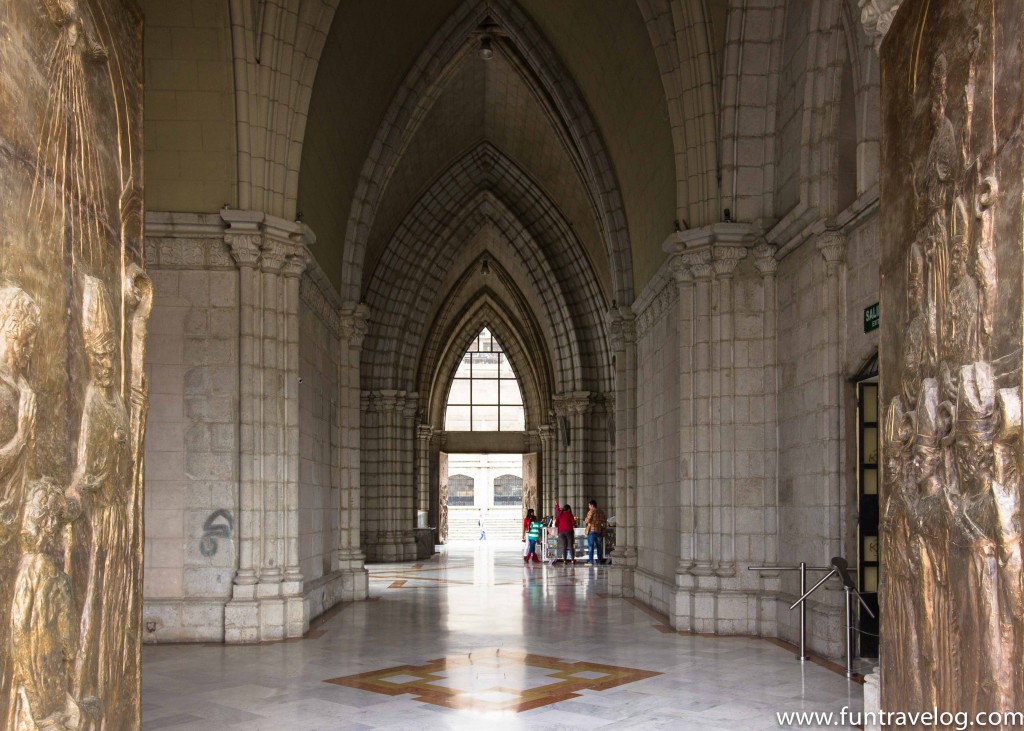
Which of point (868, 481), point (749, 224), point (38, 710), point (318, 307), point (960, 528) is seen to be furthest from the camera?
point (318, 307)

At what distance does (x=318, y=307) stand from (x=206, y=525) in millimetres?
4253

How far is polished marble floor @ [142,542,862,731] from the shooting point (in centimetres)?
727

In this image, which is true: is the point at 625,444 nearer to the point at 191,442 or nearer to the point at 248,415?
the point at 248,415

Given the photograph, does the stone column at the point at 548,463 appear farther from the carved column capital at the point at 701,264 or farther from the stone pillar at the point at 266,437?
the stone pillar at the point at 266,437

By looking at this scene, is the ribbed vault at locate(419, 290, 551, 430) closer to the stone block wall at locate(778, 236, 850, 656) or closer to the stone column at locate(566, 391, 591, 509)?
the stone column at locate(566, 391, 591, 509)

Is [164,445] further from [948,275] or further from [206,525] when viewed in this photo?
[948,275]

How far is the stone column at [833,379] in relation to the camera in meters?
9.91

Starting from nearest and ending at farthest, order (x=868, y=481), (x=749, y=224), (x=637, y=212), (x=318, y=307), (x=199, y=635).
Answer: (x=868, y=481) < (x=199, y=635) < (x=749, y=224) < (x=318, y=307) < (x=637, y=212)

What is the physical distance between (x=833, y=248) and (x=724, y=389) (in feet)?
8.31

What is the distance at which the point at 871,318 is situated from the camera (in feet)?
30.2

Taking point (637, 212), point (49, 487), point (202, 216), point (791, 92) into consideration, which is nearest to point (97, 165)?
point (49, 487)

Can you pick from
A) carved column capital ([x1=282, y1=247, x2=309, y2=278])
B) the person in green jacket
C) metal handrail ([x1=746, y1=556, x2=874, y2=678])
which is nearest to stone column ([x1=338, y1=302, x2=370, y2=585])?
carved column capital ([x1=282, y1=247, x2=309, y2=278])

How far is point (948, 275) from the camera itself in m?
4.19

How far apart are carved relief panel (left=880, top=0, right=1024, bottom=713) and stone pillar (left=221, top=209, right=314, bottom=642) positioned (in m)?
7.54
